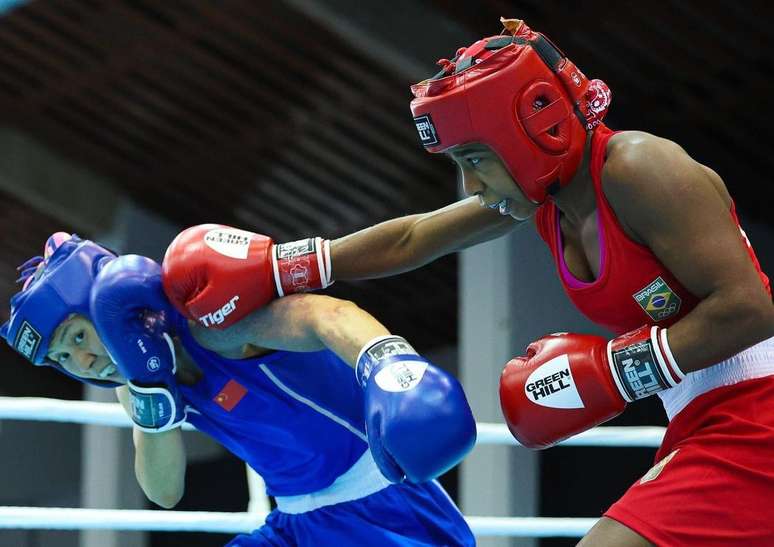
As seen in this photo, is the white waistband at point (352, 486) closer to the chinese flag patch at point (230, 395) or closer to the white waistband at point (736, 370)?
the chinese flag patch at point (230, 395)

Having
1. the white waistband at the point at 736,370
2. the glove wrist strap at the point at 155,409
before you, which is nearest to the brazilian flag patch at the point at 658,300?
the white waistband at the point at 736,370

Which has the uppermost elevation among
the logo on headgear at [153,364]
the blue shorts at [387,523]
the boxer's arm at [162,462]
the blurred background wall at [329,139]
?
the logo on headgear at [153,364]

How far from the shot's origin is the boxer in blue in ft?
7.35

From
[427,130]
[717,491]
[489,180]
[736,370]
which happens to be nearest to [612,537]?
[717,491]

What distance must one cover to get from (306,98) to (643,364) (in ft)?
19.2

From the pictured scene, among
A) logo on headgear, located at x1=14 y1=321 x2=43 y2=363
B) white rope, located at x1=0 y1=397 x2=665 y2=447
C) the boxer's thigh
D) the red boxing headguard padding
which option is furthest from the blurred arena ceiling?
the boxer's thigh

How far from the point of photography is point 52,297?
232cm

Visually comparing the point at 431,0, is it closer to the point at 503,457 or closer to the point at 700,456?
the point at 503,457

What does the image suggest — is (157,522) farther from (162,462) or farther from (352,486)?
(352,486)

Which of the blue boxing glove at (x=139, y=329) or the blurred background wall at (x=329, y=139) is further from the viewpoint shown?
the blurred background wall at (x=329, y=139)

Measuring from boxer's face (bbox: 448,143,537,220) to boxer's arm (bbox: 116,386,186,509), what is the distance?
2.64 feet

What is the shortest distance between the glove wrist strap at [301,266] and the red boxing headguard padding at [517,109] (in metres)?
0.38

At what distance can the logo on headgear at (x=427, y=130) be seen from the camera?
203 cm

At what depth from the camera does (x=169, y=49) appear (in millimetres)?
7449
